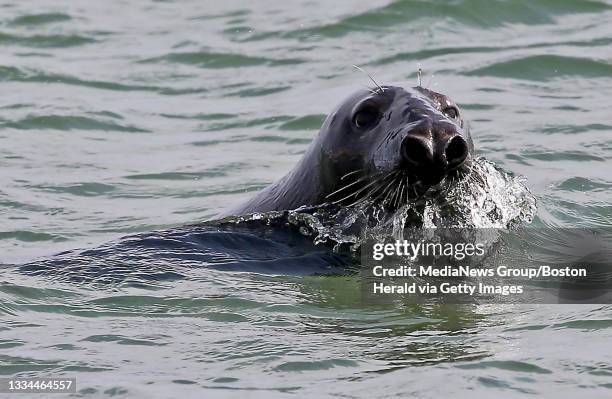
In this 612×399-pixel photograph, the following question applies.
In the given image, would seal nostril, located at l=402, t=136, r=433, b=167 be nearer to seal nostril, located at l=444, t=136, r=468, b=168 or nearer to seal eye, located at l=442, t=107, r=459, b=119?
seal nostril, located at l=444, t=136, r=468, b=168

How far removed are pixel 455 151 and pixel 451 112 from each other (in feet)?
2.42

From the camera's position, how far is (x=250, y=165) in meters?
11.6

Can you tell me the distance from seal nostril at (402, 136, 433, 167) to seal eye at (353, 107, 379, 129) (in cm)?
60

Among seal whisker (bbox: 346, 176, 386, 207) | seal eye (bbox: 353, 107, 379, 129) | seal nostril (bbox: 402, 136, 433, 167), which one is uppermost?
seal eye (bbox: 353, 107, 379, 129)

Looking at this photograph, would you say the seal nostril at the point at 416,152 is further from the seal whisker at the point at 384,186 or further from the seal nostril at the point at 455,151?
the seal whisker at the point at 384,186

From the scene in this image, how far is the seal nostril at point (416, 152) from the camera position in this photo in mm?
6855

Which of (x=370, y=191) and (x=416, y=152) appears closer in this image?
(x=416, y=152)

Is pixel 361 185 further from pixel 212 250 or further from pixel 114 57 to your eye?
pixel 114 57

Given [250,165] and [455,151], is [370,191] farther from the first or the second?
[250,165]

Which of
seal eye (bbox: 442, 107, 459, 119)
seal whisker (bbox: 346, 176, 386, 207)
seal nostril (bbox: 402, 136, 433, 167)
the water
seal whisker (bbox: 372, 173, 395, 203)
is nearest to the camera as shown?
the water

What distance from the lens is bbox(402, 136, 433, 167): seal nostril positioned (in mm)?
6855

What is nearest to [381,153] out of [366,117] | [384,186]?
[384,186]

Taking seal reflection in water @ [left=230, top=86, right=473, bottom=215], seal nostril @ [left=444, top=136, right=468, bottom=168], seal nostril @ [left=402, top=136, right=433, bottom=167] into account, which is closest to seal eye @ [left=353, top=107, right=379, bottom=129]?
seal reflection in water @ [left=230, top=86, right=473, bottom=215]

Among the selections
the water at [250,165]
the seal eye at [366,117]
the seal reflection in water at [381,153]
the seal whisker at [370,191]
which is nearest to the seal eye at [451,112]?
the seal reflection in water at [381,153]
